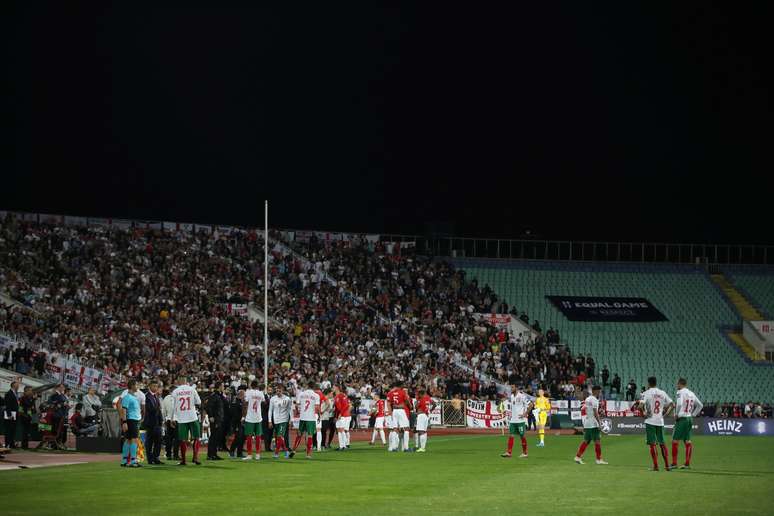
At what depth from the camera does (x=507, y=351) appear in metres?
60.6

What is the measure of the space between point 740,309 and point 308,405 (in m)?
47.0

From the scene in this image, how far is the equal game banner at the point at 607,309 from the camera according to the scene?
6931 centimetres

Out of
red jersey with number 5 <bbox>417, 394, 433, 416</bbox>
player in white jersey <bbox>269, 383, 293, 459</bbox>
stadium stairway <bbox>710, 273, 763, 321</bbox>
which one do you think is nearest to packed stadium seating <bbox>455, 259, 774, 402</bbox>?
stadium stairway <bbox>710, 273, 763, 321</bbox>

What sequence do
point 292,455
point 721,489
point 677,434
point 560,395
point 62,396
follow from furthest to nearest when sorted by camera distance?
point 560,395
point 62,396
point 292,455
point 677,434
point 721,489

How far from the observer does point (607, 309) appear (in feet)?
230

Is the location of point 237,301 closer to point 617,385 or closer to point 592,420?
point 617,385

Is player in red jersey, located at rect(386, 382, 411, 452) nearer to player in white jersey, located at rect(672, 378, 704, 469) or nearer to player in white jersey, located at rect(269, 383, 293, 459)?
player in white jersey, located at rect(269, 383, 293, 459)

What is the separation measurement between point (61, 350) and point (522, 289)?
112 ft

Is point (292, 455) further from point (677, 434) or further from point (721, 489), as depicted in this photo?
point (721, 489)

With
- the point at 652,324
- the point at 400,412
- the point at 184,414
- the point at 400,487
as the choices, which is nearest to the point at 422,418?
the point at 400,412

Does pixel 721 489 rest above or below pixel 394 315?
below

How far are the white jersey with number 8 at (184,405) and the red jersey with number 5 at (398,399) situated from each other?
351 inches

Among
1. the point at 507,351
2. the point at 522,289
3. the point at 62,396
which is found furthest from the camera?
the point at 522,289

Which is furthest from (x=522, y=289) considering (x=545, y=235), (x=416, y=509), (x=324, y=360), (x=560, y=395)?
(x=416, y=509)
